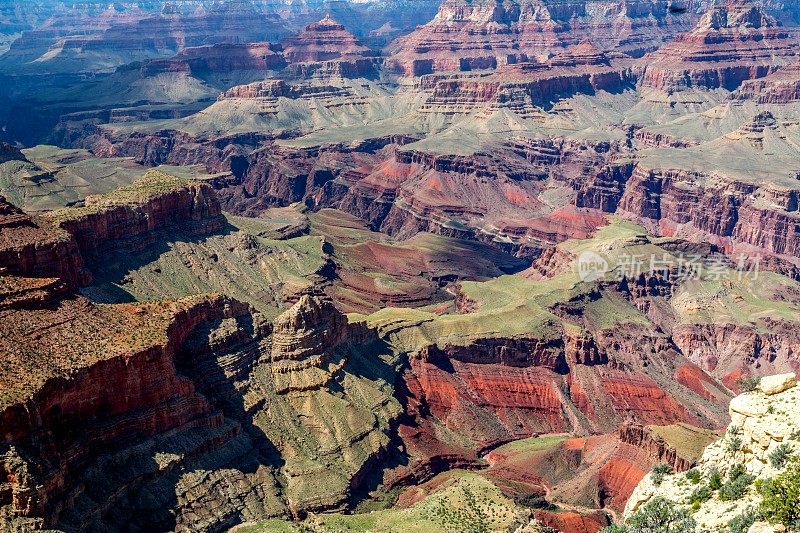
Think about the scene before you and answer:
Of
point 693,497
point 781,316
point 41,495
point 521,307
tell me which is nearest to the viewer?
point 693,497

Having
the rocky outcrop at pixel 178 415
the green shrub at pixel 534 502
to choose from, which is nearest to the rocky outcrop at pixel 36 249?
the rocky outcrop at pixel 178 415

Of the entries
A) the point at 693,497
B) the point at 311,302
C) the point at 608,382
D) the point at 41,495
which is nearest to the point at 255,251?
the point at 311,302

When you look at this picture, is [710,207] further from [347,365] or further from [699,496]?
[699,496]

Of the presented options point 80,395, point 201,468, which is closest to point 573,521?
point 201,468

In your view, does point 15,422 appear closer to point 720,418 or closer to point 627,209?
point 720,418

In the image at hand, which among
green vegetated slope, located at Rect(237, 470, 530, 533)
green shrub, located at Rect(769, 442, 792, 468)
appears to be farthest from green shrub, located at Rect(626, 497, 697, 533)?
green vegetated slope, located at Rect(237, 470, 530, 533)

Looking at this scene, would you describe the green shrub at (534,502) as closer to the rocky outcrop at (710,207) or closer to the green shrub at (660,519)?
the green shrub at (660,519)
